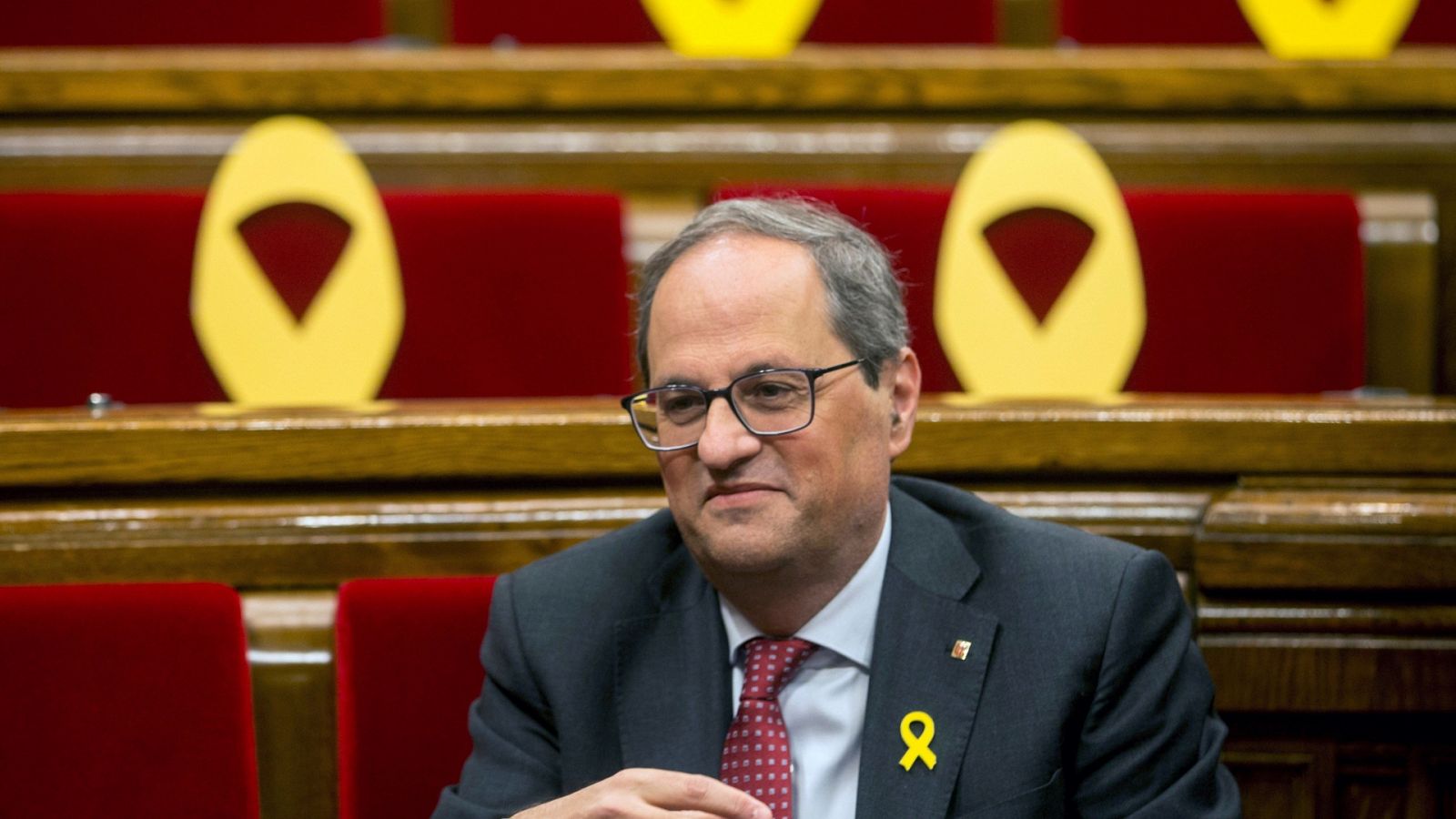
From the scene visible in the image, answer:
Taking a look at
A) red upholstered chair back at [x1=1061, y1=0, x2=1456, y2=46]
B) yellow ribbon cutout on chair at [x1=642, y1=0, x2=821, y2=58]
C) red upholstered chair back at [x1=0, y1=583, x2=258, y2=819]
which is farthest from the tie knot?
red upholstered chair back at [x1=1061, y1=0, x2=1456, y2=46]

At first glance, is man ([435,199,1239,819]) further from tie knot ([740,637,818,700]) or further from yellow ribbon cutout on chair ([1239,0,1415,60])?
yellow ribbon cutout on chair ([1239,0,1415,60])

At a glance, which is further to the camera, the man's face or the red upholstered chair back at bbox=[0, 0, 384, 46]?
the red upholstered chair back at bbox=[0, 0, 384, 46]

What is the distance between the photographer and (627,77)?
707 millimetres

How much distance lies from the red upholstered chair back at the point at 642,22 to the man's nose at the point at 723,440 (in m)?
0.47

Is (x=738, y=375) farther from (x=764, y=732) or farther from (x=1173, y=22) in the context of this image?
(x=1173, y=22)

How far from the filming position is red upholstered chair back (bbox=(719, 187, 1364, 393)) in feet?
2.19

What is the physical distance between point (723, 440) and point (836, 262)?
0.22ft

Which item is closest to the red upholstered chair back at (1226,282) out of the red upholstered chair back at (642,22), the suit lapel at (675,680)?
the red upholstered chair back at (642,22)

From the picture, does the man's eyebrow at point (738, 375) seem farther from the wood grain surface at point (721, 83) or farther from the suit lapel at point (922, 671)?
the wood grain surface at point (721, 83)

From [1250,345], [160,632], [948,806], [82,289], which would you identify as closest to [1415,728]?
[948,806]

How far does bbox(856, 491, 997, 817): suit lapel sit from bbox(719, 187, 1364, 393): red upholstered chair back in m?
0.25

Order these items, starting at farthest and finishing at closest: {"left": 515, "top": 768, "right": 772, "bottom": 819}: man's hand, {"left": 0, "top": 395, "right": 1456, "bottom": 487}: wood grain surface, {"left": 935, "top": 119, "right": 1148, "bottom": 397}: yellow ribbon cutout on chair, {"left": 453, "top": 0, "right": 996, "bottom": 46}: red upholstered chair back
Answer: {"left": 453, "top": 0, "right": 996, "bottom": 46}: red upholstered chair back
{"left": 935, "top": 119, "right": 1148, "bottom": 397}: yellow ribbon cutout on chair
{"left": 0, "top": 395, "right": 1456, "bottom": 487}: wood grain surface
{"left": 515, "top": 768, "right": 772, "bottom": 819}: man's hand

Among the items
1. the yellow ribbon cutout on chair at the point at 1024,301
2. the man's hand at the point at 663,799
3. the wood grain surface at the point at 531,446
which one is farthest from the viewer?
the yellow ribbon cutout on chair at the point at 1024,301

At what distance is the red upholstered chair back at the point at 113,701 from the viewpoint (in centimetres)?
44
